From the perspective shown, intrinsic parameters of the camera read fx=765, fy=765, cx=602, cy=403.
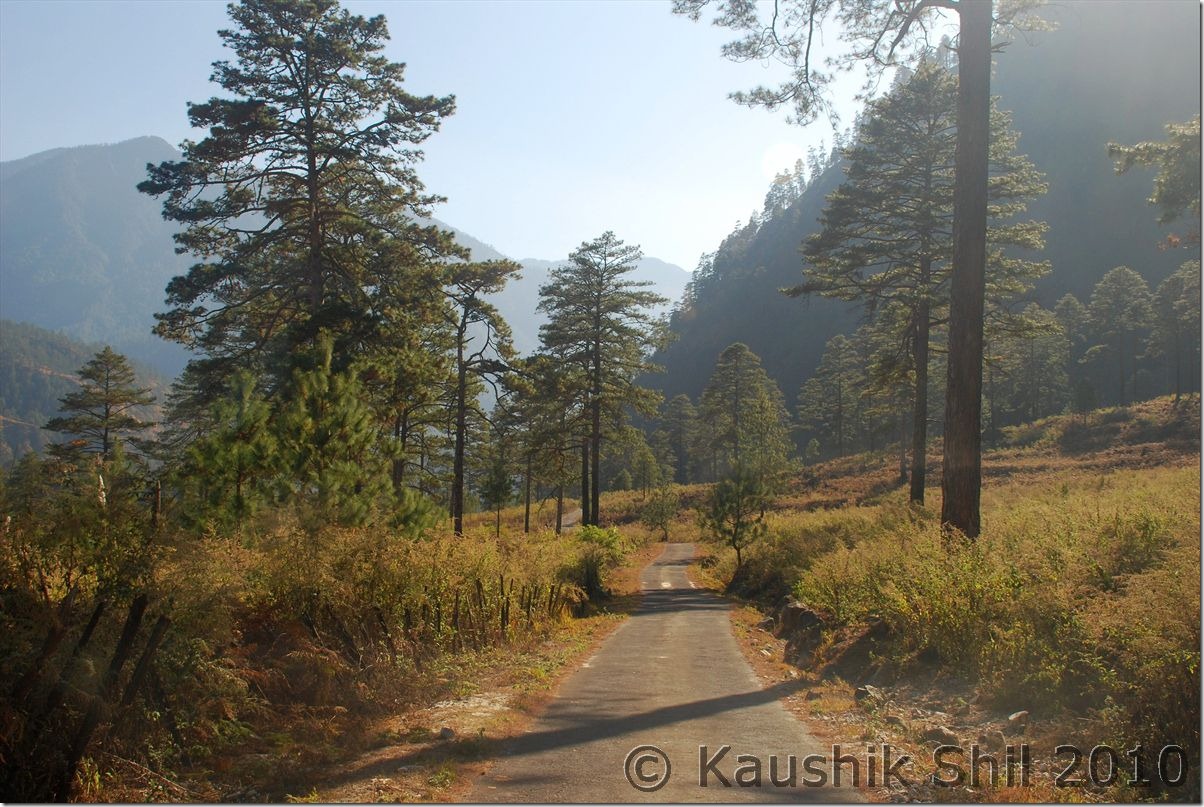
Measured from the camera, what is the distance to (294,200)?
16828 millimetres

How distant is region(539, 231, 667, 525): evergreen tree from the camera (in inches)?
1305

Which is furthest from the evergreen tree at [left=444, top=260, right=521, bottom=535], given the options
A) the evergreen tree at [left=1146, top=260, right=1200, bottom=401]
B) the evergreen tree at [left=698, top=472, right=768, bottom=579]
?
the evergreen tree at [left=1146, top=260, right=1200, bottom=401]

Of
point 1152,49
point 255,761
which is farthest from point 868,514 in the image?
point 1152,49

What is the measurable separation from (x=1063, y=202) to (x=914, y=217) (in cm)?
15636

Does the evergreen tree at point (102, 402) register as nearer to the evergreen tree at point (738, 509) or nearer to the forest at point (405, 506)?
the forest at point (405, 506)

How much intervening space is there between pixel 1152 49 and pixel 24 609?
206 metres

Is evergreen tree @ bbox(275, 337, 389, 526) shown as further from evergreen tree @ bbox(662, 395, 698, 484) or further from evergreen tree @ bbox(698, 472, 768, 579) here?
evergreen tree @ bbox(662, 395, 698, 484)

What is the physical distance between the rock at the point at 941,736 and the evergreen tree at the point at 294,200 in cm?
1272

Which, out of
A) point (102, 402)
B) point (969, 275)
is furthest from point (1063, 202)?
point (969, 275)

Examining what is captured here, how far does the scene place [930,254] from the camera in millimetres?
20672

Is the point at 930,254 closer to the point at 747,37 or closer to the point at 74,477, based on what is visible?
the point at 747,37

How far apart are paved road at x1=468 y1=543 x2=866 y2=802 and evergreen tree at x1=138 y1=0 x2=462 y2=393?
9.24 meters

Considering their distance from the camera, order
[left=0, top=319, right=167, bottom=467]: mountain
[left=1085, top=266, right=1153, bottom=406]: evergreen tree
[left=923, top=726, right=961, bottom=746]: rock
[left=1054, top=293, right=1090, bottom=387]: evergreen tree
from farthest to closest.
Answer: [left=0, top=319, right=167, bottom=467]: mountain < [left=1054, top=293, right=1090, bottom=387]: evergreen tree < [left=1085, top=266, right=1153, bottom=406]: evergreen tree < [left=923, top=726, right=961, bottom=746]: rock

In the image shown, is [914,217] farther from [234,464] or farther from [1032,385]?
[1032,385]
